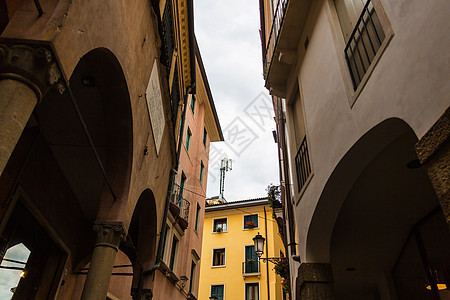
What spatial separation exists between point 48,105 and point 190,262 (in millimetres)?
11397

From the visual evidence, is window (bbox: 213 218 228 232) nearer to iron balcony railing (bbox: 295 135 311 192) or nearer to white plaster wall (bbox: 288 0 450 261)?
iron balcony railing (bbox: 295 135 311 192)

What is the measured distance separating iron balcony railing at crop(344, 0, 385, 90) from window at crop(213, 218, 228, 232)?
86.2 feet

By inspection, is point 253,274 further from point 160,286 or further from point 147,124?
point 147,124

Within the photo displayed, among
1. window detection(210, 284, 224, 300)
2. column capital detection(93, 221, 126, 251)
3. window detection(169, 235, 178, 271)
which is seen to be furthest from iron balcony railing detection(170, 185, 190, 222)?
window detection(210, 284, 224, 300)

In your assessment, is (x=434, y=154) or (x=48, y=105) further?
(x=48, y=105)

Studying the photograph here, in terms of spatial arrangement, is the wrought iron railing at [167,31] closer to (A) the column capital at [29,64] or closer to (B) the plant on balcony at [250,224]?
(A) the column capital at [29,64]

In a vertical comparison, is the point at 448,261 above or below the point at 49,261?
below

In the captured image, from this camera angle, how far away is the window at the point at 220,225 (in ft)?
99.1

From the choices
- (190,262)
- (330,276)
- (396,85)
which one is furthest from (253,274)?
(396,85)

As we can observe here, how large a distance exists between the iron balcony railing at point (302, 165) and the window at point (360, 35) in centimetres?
225

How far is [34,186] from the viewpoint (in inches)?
283

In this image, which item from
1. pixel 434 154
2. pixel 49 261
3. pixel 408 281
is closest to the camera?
pixel 434 154

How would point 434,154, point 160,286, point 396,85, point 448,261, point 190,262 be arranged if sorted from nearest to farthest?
point 434,154
point 396,85
point 448,261
point 160,286
point 190,262

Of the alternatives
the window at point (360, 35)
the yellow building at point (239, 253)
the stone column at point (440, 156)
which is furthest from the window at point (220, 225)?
the stone column at point (440, 156)
